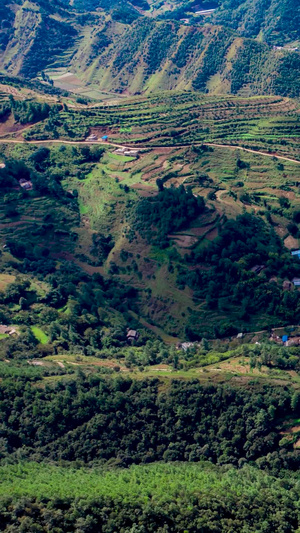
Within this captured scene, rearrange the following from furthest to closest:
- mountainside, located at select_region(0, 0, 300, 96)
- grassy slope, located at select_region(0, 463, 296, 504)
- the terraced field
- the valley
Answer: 1. mountainside, located at select_region(0, 0, 300, 96)
2. the terraced field
3. the valley
4. grassy slope, located at select_region(0, 463, 296, 504)

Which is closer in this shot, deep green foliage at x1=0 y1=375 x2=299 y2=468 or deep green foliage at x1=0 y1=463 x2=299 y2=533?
deep green foliage at x1=0 y1=463 x2=299 y2=533

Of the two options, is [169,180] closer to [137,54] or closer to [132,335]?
[132,335]

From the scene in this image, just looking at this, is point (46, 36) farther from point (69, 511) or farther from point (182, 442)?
point (69, 511)

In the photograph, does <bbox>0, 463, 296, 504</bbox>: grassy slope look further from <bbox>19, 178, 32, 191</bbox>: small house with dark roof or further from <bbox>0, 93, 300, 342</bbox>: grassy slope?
<bbox>19, 178, 32, 191</bbox>: small house with dark roof

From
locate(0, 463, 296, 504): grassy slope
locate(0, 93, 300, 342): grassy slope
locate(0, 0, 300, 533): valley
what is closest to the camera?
locate(0, 463, 296, 504): grassy slope

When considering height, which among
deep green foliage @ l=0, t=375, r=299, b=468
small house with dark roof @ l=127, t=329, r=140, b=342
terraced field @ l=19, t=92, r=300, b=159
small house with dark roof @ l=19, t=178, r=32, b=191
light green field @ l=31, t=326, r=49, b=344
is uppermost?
terraced field @ l=19, t=92, r=300, b=159

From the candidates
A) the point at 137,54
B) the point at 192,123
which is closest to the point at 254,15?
the point at 137,54

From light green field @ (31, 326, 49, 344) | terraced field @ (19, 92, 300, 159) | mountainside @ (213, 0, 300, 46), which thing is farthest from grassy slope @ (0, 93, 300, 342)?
mountainside @ (213, 0, 300, 46)

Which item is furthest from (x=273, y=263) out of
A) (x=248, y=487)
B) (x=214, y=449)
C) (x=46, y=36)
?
(x=46, y=36)

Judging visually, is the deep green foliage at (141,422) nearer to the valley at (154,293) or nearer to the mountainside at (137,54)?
the valley at (154,293)
